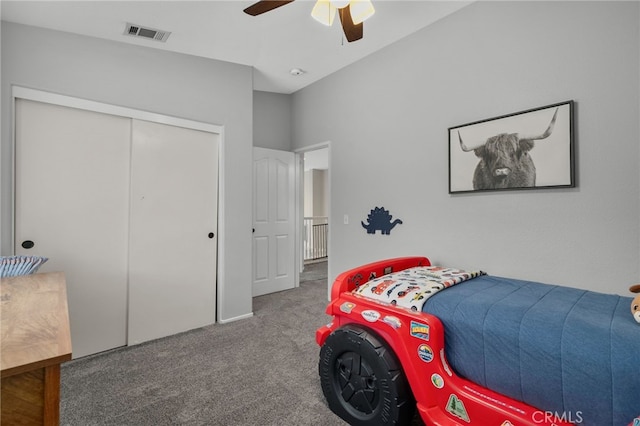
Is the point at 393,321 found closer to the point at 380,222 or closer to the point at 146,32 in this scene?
the point at 380,222

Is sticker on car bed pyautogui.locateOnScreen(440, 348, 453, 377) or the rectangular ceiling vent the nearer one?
sticker on car bed pyautogui.locateOnScreen(440, 348, 453, 377)

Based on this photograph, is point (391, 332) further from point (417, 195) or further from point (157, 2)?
point (157, 2)

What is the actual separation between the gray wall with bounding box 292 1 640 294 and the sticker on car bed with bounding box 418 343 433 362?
4.07 feet

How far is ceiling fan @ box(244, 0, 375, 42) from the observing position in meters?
1.80

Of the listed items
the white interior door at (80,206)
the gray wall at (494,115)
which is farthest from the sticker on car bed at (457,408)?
the white interior door at (80,206)

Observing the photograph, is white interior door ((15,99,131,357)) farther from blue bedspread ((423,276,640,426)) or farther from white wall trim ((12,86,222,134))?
blue bedspread ((423,276,640,426))

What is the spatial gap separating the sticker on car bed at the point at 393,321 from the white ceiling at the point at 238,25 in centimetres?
227

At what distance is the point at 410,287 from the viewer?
167cm

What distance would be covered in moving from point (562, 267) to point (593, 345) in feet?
3.72

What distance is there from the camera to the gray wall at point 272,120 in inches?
161

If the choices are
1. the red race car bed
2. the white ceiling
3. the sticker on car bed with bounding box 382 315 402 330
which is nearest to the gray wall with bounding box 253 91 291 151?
the white ceiling

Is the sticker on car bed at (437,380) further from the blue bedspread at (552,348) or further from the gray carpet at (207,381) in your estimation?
the gray carpet at (207,381)

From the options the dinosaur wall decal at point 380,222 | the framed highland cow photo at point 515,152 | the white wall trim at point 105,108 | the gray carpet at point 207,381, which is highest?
the white wall trim at point 105,108

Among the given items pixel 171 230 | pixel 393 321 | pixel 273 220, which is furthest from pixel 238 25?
pixel 393 321
